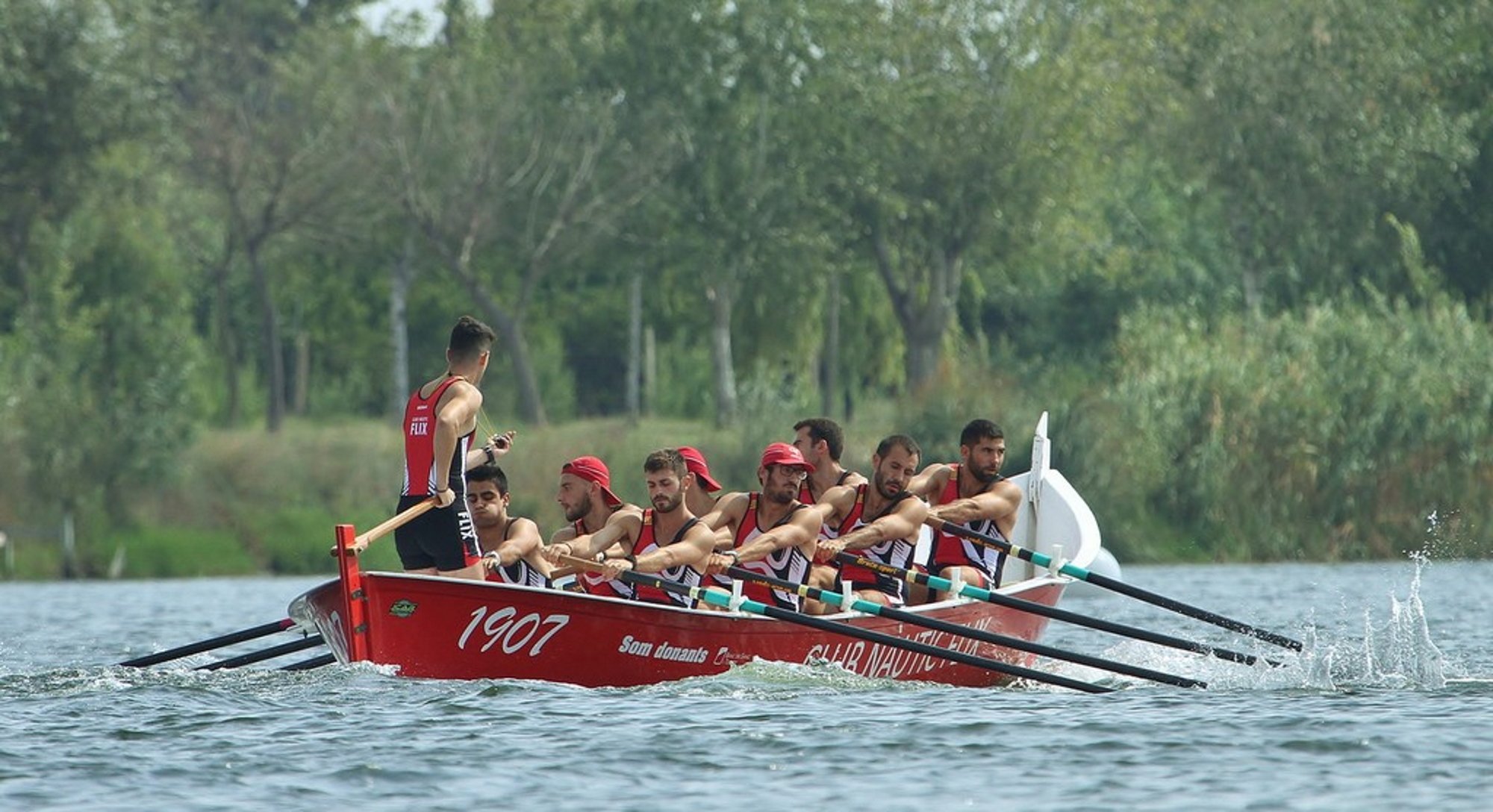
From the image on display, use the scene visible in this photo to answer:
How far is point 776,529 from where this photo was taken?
14.3 meters

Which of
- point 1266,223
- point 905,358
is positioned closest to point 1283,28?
point 1266,223

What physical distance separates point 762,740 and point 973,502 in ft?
14.2

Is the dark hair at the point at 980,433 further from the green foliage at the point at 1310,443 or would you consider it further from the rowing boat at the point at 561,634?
the green foliage at the point at 1310,443

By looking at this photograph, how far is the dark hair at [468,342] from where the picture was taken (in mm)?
13469

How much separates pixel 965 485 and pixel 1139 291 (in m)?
33.4

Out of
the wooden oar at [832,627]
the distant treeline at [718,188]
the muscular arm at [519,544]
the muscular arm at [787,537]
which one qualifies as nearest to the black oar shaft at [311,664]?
the muscular arm at [519,544]

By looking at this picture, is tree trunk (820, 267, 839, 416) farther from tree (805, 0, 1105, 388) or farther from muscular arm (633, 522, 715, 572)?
muscular arm (633, 522, 715, 572)

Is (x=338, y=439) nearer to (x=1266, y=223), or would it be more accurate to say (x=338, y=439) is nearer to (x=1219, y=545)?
(x=1219, y=545)

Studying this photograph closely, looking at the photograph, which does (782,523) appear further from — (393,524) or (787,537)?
(393,524)

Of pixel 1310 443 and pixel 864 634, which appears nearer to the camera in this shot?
pixel 864 634

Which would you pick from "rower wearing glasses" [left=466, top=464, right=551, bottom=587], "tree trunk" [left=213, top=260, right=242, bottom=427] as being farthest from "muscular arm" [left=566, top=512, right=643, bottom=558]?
"tree trunk" [left=213, top=260, right=242, bottom=427]

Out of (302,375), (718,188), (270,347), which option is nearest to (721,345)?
(718,188)

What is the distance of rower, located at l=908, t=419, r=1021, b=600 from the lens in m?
15.8

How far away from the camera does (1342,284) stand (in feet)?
147
